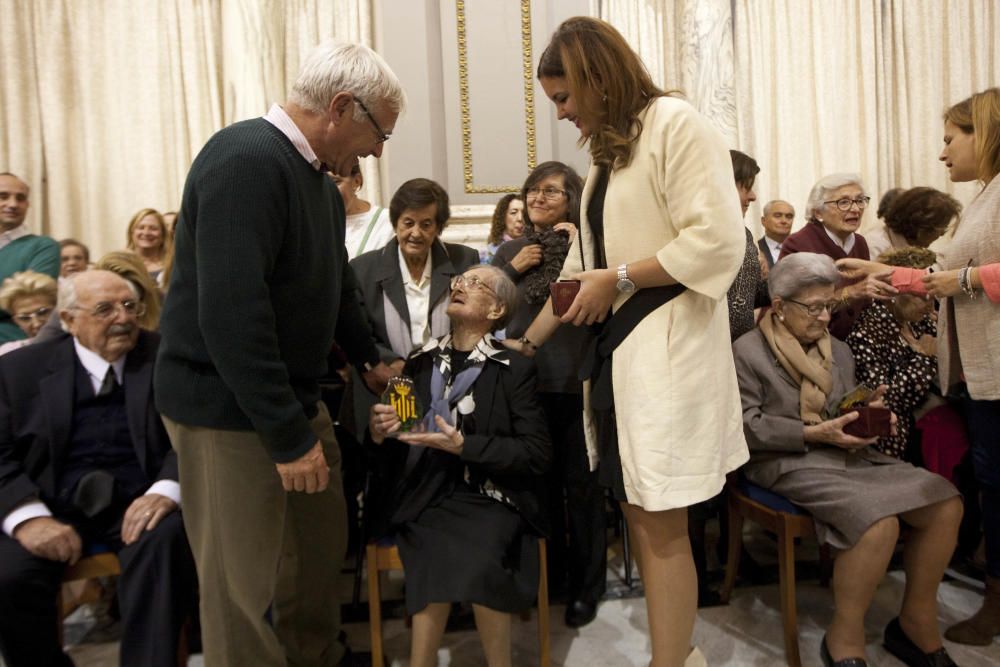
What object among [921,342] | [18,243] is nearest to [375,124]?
[921,342]

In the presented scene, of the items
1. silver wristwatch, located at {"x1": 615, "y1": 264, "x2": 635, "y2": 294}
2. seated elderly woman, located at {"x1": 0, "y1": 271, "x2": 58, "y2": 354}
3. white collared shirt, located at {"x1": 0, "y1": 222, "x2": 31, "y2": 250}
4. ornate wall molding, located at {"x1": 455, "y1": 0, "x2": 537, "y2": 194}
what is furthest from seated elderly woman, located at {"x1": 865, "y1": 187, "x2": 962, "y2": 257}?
white collared shirt, located at {"x1": 0, "y1": 222, "x2": 31, "y2": 250}

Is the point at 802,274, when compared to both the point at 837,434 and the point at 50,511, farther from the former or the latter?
the point at 50,511

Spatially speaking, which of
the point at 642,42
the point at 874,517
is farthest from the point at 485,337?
the point at 642,42

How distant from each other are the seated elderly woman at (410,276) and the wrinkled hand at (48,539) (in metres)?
1.04

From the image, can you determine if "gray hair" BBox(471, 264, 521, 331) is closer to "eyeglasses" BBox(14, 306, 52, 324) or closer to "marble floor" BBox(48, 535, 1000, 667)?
"marble floor" BBox(48, 535, 1000, 667)

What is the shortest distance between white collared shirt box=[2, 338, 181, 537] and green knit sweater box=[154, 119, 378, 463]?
25.1 inches

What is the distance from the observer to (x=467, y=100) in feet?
18.0

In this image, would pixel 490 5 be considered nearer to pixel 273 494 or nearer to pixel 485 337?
pixel 485 337

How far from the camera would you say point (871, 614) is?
2.77 meters

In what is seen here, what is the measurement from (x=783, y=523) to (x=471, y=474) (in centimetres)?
110

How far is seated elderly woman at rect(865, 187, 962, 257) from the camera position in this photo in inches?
130

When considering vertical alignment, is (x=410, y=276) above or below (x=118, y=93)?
below

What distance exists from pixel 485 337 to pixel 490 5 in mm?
3908

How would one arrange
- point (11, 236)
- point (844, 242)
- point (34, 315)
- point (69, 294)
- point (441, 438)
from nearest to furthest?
point (441, 438) < point (69, 294) < point (34, 315) < point (844, 242) < point (11, 236)
